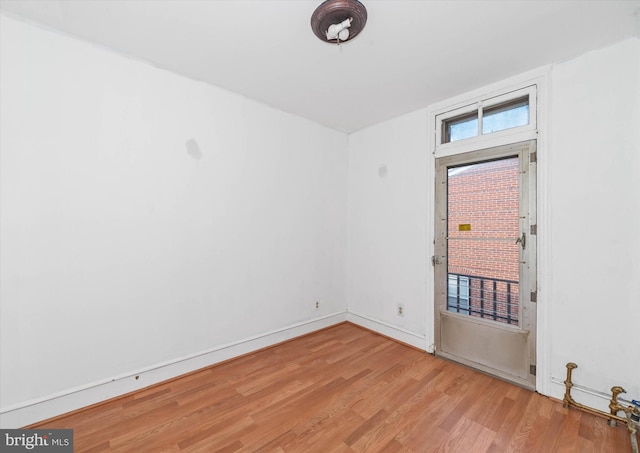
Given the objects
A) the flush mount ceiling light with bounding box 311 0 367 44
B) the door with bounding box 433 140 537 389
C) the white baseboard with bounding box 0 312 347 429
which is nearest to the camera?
the flush mount ceiling light with bounding box 311 0 367 44

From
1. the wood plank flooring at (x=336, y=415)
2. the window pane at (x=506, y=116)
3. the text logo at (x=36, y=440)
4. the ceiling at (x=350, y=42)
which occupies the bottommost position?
the wood plank flooring at (x=336, y=415)

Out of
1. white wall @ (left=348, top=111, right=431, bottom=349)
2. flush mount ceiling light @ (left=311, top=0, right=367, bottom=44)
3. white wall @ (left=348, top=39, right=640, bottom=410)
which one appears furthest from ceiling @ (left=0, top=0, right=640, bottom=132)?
white wall @ (left=348, top=111, right=431, bottom=349)

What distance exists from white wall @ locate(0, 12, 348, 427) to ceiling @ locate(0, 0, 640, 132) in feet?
0.92

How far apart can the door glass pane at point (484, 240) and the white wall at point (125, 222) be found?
73.4 inches

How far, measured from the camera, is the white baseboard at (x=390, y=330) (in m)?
3.12

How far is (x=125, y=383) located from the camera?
220 centimetres

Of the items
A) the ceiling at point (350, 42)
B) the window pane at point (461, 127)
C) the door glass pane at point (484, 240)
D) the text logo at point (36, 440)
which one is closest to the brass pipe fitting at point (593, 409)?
the door glass pane at point (484, 240)

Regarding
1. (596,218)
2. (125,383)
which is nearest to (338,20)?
(596,218)

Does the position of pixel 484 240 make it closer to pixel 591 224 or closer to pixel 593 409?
pixel 591 224

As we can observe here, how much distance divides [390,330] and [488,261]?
4.80ft

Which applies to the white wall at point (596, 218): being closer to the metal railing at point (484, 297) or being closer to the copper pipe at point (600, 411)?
the copper pipe at point (600, 411)

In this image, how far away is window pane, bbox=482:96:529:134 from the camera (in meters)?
2.49

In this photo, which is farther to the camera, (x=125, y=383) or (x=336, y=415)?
(x=125, y=383)

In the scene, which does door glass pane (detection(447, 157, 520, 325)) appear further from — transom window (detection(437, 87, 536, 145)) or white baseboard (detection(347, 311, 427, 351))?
white baseboard (detection(347, 311, 427, 351))
